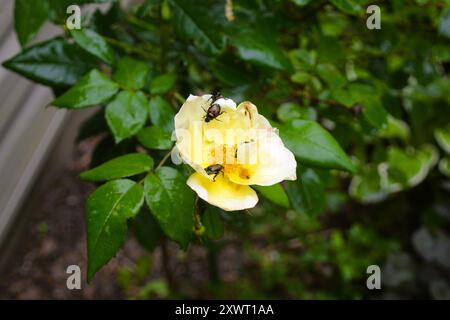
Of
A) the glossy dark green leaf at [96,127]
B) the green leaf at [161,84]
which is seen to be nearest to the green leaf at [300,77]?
the green leaf at [161,84]

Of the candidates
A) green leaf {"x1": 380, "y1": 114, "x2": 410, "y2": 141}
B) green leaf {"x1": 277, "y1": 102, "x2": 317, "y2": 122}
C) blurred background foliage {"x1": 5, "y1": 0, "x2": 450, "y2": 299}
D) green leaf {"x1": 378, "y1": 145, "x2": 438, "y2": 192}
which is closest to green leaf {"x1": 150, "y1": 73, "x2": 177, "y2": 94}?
blurred background foliage {"x1": 5, "y1": 0, "x2": 450, "y2": 299}

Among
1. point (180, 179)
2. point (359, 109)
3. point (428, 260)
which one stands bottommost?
point (428, 260)

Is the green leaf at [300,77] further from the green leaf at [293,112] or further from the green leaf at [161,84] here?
the green leaf at [161,84]

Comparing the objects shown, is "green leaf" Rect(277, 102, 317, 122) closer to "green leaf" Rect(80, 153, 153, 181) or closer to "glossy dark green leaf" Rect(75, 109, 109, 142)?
"green leaf" Rect(80, 153, 153, 181)
